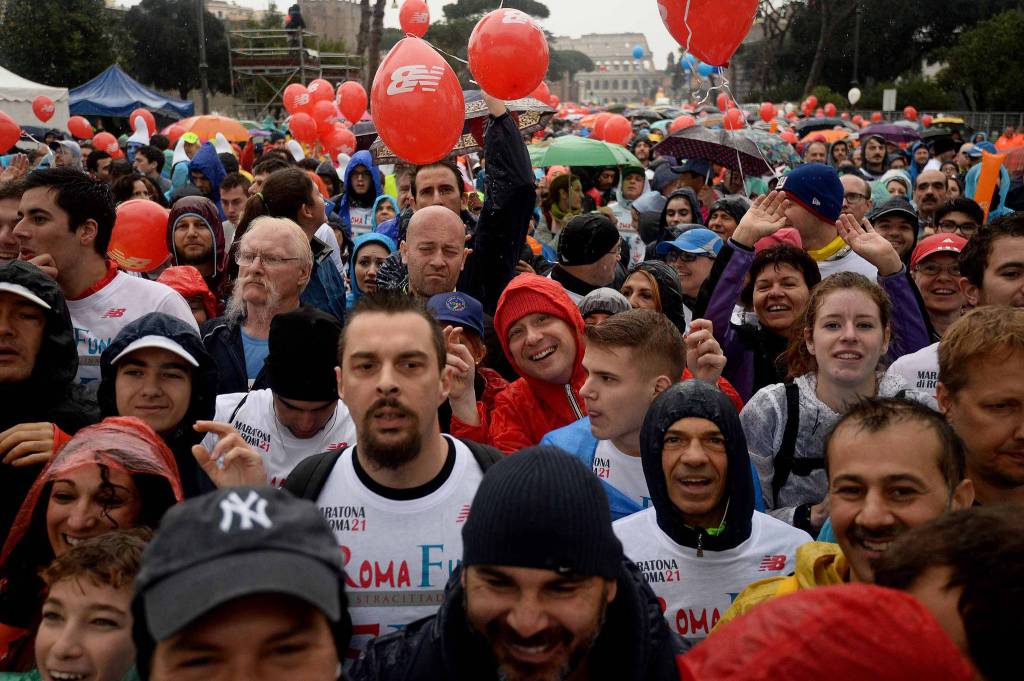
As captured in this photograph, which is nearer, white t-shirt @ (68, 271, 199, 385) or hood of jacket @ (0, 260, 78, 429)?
hood of jacket @ (0, 260, 78, 429)

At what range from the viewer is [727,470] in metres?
2.87

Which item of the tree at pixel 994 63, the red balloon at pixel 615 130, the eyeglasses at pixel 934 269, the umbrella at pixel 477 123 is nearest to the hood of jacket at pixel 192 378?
the umbrella at pixel 477 123

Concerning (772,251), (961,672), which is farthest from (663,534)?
(772,251)

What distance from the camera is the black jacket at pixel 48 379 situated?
335 centimetres

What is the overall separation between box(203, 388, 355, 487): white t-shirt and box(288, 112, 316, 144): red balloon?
1115 centimetres

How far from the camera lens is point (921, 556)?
172cm

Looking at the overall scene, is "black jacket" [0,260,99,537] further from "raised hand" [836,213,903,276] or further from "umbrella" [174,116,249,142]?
"umbrella" [174,116,249,142]

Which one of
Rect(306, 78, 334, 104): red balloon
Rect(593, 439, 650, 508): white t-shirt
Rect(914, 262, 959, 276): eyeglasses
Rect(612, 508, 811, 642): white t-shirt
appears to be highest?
Rect(306, 78, 334, 104): red balloon

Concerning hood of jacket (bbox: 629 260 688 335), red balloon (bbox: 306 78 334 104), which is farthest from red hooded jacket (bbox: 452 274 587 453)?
red balloon (bbox: 306 78 334 104)

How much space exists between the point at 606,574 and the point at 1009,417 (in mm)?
1538

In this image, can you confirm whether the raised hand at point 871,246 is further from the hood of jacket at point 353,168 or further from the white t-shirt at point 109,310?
the hood of jacket at point 353,168

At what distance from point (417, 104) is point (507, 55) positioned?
0.62m

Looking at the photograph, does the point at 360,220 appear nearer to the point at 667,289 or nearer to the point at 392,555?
the point at 667,289

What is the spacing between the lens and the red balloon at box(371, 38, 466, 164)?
5.32 meters
